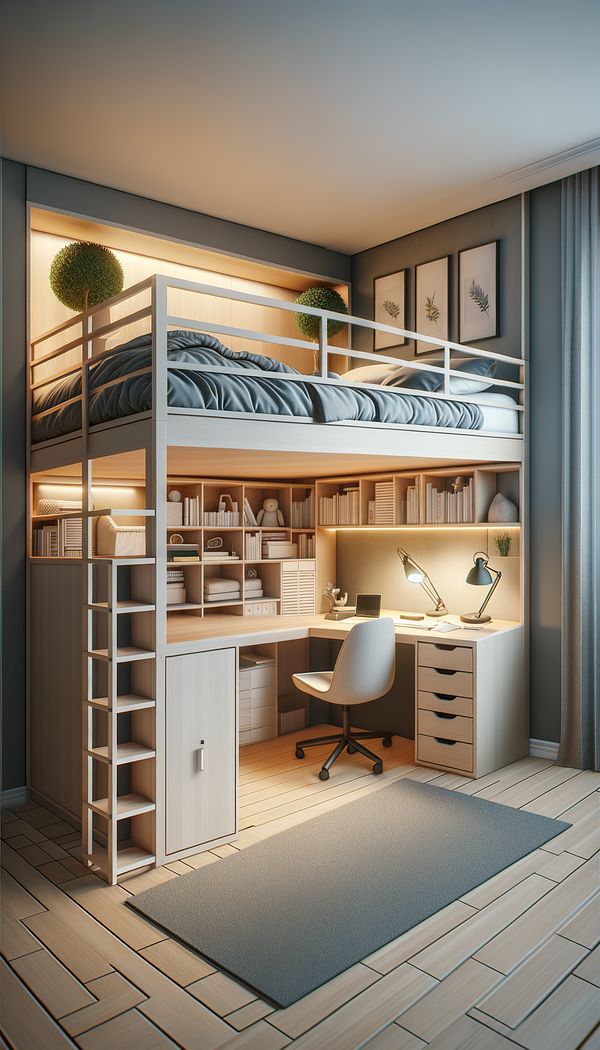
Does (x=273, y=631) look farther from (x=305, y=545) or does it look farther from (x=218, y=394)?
(x=305, y=545)

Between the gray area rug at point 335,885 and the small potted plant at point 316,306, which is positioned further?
the small potted plant at point 316,306

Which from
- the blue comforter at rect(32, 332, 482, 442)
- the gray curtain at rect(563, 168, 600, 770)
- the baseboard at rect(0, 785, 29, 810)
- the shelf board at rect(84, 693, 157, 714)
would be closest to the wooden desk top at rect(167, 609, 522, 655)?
the shelf board at rect(84, 693, 157, 714)

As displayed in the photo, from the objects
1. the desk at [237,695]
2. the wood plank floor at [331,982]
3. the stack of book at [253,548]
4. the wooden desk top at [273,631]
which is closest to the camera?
the wood plank floor at [331,982]

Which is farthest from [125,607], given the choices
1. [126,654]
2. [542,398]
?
[542,398]

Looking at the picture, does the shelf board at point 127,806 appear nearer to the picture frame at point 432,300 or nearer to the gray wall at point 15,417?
the gray wall at point 15,417

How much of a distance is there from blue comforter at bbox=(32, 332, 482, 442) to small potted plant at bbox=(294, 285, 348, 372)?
5.00 ft

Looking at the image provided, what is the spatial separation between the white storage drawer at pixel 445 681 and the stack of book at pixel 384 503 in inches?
39.4

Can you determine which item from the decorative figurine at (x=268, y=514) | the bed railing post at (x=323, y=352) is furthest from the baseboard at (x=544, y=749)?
the bed railing post at (x=323, y=352)

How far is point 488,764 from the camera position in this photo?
12.6ft

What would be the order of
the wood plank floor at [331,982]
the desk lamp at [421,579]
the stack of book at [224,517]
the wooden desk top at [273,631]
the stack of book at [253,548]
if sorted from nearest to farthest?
the wood plank floor at [331,982] < the wooden desk top at [273,631] < the desk lamp at [421,579] < the stack of book at [224,517] < the stack of book at [253,548]

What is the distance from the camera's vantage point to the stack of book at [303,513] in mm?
4957

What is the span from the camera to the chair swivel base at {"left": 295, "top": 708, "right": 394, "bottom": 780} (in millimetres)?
3831

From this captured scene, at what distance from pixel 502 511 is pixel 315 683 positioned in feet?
4.55

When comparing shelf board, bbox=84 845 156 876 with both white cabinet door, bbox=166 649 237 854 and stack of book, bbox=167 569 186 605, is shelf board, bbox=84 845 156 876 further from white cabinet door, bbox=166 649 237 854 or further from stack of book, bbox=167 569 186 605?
stack of book, bbox=167 569 186 605
